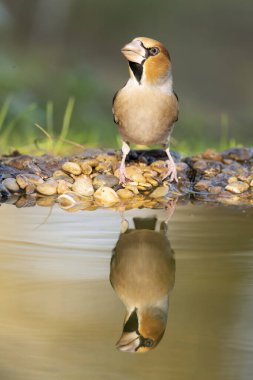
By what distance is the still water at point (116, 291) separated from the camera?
7.15ft

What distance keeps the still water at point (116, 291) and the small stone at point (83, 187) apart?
359mm

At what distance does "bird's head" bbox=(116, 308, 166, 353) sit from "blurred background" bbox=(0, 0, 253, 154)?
6052 millimetres

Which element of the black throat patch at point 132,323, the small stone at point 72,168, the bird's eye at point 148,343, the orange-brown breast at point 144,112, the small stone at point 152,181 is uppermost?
the bird's eye at point 148,343

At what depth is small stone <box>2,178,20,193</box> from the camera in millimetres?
4781

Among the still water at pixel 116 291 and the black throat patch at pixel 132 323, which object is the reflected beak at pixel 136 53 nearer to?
the still water at pixel 116 291

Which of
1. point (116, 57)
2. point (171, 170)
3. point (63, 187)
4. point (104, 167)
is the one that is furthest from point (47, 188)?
point (116, 57)

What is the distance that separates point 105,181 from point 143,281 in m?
1.83

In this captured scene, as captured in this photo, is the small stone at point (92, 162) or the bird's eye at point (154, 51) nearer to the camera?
the bird's eye at point (154, 51)

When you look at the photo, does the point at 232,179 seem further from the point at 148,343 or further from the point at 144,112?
the point at 148,343

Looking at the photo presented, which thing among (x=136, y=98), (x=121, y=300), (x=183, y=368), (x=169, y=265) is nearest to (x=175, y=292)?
(x=121, y=300)

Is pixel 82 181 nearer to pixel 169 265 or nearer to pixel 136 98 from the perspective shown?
pixel 136 98

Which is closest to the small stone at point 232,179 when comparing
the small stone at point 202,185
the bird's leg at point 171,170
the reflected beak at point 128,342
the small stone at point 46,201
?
the small stone at point 202,185

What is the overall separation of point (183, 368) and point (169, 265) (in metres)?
1.08

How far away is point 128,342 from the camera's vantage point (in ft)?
7.83
